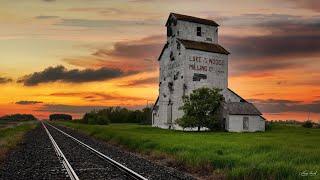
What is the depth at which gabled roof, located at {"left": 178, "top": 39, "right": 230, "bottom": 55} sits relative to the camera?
199 feet

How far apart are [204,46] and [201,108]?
11351mm

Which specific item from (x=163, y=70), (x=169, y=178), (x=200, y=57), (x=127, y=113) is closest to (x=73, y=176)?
(x=169, y=178)

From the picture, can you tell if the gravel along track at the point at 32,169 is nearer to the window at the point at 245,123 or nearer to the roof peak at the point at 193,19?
the window at the point at 245,123

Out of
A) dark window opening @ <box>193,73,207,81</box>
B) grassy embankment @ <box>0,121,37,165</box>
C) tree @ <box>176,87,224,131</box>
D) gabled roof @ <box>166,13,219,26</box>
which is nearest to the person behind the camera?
grassy embankment @ <box>0,121,37,165</box>

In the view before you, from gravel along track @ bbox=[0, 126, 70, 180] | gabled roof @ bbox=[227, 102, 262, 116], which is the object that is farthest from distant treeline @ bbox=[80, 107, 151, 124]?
gravel along track @ bbox=[0, 126, 70, 180]

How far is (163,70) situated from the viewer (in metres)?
67.0

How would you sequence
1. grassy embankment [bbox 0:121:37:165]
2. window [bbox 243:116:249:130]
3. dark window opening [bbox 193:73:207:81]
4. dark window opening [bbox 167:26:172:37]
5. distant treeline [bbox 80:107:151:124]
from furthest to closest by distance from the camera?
distant treeline [bbox 80:107:151:124] < dark window opening [bbox 167:26:172:37] < dark window opening [bbox 193:73:207:81] < window [bbox 243:116:249:130] < grassy embankment [bbox 0:121:37:165]

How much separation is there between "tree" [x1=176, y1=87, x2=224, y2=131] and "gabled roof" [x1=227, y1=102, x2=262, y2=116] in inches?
75.3

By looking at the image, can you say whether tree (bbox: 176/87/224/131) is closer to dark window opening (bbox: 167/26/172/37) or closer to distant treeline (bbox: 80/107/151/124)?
dark window opening (bbox: 167/26/172/37)

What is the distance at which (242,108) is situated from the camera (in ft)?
194

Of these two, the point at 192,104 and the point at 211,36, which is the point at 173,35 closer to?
the point at 211,36

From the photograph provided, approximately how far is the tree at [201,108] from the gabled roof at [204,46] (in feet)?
A: 23.3

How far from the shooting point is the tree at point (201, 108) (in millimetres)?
54844

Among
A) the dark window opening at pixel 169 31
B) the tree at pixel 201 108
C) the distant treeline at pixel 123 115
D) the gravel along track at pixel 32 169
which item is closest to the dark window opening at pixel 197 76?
the tree at pixel 201 108
